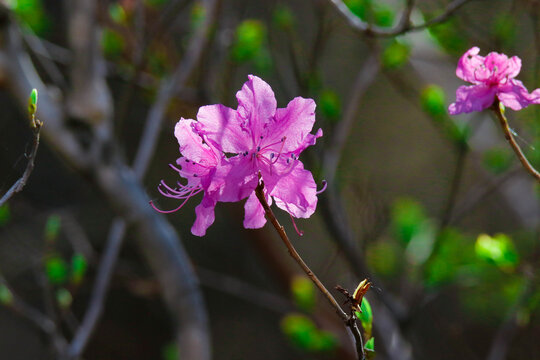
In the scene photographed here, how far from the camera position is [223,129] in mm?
689

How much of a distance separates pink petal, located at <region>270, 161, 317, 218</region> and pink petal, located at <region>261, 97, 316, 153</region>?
0.03 meters

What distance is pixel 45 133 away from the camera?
5.74 ft

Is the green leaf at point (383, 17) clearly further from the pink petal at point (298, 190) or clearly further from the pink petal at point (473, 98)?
the pink petal at point (298, 190)

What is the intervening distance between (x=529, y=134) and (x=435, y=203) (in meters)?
1.60

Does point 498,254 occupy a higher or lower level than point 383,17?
lower

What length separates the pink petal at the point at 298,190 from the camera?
0.68m

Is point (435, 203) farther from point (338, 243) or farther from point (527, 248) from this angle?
point (338, 243)

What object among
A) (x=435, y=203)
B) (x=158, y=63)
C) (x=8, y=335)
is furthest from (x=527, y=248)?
(x=8, y=335)

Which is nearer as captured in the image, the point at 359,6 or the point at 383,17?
the point at 359,6

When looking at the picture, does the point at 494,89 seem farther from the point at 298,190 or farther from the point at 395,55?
the point at 395,55

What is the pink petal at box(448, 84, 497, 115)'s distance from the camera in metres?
0.79

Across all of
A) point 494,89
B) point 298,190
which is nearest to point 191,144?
point 298,190

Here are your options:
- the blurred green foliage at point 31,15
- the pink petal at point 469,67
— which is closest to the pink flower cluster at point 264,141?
the pink petal at point 469,67

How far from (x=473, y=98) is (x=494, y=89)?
29mm
